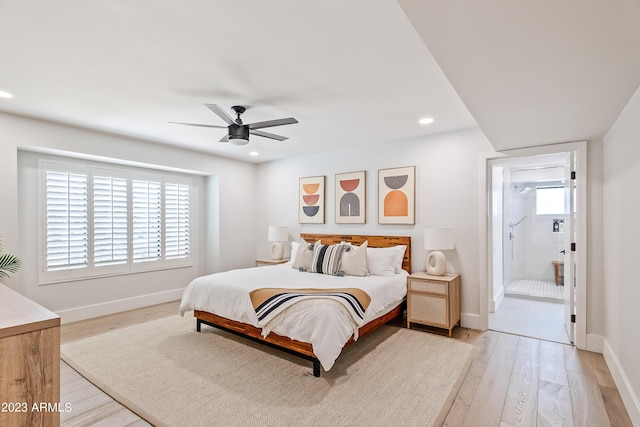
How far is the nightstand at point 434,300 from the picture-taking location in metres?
3.72

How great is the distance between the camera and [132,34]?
2.04 metres

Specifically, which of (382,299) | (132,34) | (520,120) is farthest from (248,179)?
(520,120)

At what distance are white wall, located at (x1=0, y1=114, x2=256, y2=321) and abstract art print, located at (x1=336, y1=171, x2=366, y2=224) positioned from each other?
207 centimetres

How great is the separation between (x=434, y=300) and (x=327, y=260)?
55.8 inches

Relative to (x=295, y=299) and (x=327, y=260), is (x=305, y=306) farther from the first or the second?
(x=327, y=260)

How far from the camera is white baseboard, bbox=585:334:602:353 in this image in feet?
10.7

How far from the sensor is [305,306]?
112 inches

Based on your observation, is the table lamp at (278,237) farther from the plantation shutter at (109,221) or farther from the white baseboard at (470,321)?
the white baseboard at (470,321)

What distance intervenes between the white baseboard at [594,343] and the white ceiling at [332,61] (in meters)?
2.06

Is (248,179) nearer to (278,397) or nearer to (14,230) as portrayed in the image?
(14,230)

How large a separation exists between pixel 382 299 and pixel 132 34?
3211 millimetres

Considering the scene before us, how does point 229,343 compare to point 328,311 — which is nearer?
point 328,311

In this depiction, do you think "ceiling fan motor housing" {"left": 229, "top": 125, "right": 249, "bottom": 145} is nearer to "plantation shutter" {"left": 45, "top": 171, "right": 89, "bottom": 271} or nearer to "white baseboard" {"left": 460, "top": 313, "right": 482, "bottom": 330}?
"plantation shutter" {"left": 45, "top": 171, "right": 89, "bottom": 271}

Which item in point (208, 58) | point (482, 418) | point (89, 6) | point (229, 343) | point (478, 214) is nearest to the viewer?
point (89, 6)
